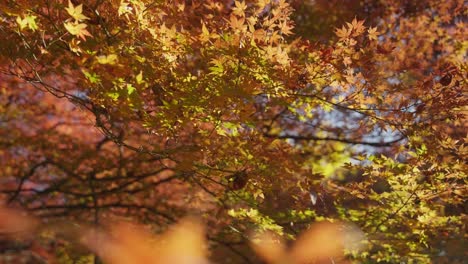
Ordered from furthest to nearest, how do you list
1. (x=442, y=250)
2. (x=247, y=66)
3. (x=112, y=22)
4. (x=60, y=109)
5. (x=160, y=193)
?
1. (x=160, y=193)
2. (x=60, y=109)
3. (x=442, y=250)
4. (x=112, y=22)
5. (x=247, y=66)

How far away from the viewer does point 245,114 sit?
3303 millimetres

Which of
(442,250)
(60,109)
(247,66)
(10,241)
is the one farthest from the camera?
(60,109)

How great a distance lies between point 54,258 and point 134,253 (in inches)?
295

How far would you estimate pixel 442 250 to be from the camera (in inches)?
260

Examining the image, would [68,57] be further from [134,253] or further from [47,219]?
[47,219]

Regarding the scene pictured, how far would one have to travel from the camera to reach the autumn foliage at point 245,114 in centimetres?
307

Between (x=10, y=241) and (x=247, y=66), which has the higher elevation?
(x=10, y=241)

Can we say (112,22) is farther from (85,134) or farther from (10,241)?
(10,241)

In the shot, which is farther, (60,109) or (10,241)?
(60,109)

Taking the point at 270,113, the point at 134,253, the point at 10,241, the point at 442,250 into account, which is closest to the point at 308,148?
the point at 270,113

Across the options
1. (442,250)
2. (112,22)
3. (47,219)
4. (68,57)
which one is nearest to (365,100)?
(112,22)

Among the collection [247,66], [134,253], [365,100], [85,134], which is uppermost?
[85,134]

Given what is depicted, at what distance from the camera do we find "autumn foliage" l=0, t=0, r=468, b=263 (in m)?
3.07

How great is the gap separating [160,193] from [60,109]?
245 cm
